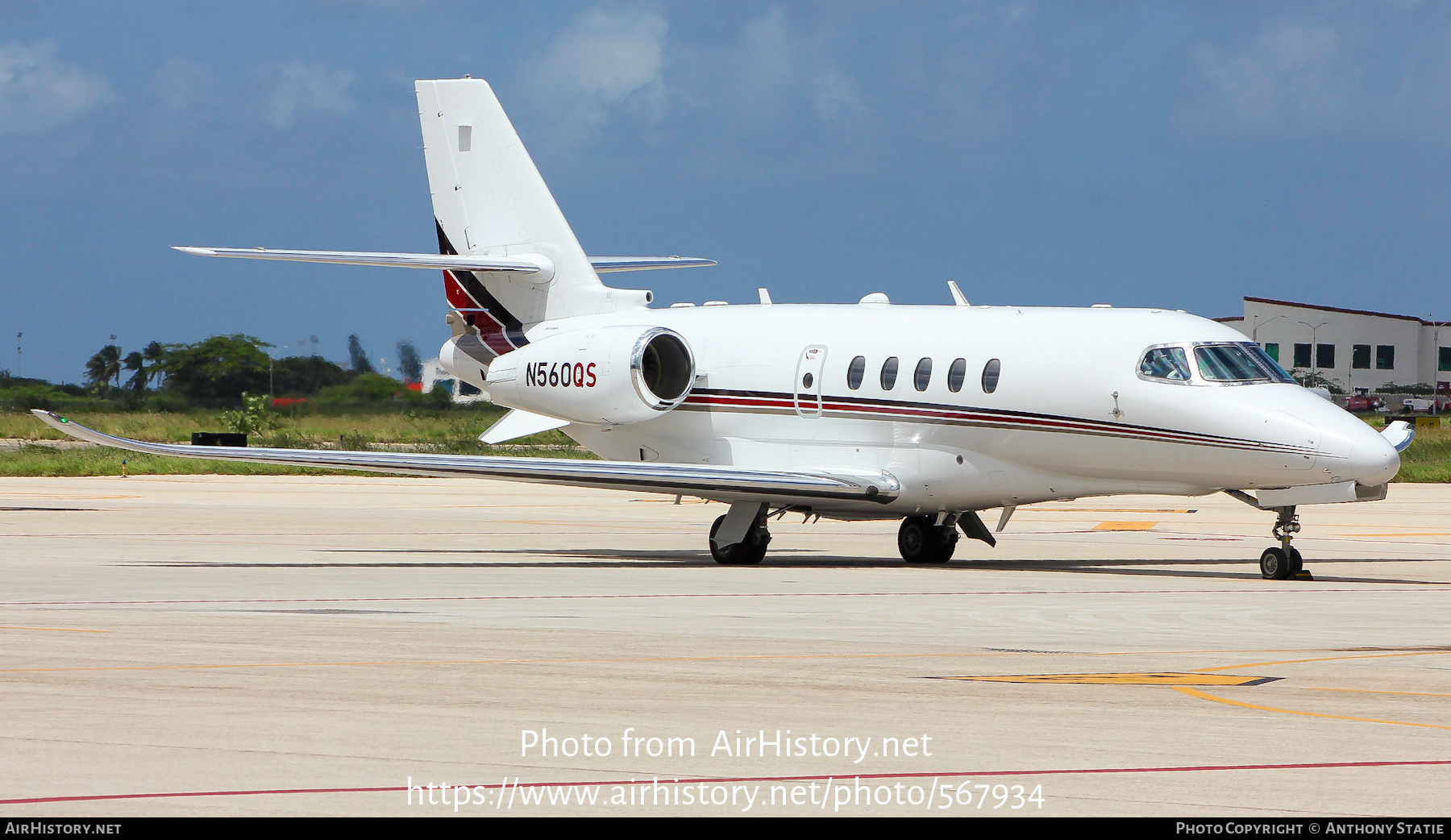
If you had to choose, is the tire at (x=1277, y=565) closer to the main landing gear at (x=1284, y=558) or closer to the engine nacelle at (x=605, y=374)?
the main landing gear at (x=1284, y=558)

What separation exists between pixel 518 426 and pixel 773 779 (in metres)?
19.9

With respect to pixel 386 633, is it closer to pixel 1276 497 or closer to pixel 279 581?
pixel 279 581

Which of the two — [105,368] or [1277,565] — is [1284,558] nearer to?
[1277,565]

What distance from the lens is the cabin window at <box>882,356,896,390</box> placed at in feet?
73.4

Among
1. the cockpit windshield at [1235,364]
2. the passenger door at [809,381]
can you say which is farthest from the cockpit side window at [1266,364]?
the passenger door at [809,381]

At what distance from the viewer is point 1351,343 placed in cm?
12769

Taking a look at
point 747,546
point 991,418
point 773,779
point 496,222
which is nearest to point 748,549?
point 747,546

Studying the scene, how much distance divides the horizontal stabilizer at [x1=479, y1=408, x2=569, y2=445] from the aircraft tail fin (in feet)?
3.55

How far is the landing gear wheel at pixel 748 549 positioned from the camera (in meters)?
22.9

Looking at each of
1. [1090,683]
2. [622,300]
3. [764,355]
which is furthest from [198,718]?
[622,300]

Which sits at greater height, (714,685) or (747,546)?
(747,546)

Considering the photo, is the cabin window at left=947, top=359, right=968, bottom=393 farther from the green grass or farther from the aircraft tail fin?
the green grass

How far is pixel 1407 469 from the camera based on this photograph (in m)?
50.3

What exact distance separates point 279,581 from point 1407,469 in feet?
130
